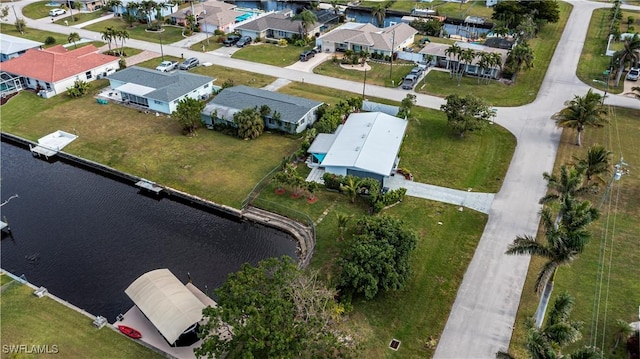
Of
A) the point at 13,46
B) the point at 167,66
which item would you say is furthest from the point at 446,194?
the point at 13,46

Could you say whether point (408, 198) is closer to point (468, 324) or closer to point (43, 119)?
point (468, 324)

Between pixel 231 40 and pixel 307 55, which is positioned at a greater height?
pixel 231 40

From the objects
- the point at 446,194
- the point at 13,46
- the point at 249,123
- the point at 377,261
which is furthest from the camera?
the point at 13,46

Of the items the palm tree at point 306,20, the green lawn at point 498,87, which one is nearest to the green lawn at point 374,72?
the green lawn at point 498,87

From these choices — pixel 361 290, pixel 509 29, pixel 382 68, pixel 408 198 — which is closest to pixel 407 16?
pixel 509 29

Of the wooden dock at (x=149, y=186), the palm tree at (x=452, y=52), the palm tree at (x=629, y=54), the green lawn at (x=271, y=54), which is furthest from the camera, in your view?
the green lawn at (x=271, y=54)

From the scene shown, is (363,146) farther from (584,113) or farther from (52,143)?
(52,143)

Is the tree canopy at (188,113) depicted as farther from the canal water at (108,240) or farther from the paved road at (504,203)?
the paved road at (504,203)
